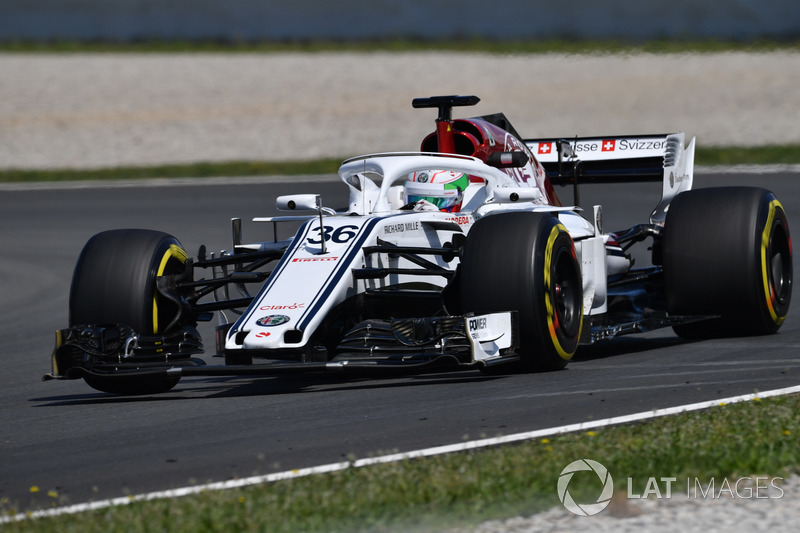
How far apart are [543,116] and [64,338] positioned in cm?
2647

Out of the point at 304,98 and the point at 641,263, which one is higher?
the point at 304,98

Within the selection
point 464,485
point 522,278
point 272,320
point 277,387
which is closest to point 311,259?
point 272,320

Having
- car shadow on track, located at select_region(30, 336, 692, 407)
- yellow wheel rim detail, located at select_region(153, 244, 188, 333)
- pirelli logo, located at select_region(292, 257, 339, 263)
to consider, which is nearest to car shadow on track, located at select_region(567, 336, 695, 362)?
car shadow on track, located at select_region(30, 336, 692, 407)

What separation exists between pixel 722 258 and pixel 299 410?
3.73 meters

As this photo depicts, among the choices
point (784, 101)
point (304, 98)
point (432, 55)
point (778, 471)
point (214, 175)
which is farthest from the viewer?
point (432, 55)

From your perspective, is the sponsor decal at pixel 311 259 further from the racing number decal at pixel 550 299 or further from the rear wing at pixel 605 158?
the rear wing at pixel 605 158

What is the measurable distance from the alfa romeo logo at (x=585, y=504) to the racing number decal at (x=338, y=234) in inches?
132

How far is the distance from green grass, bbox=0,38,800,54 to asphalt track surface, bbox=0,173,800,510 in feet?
50.6

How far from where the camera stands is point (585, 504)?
4988 mm

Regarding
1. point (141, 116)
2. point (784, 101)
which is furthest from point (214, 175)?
point (784, 101)

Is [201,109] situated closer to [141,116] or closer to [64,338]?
[141,116]

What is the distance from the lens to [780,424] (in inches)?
240

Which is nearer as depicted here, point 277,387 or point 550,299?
point 550,299

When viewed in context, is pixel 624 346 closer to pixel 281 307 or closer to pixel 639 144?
pixel 639 144
